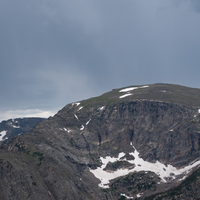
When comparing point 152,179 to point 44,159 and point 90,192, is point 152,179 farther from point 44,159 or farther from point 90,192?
point 44,159

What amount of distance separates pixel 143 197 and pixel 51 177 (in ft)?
207

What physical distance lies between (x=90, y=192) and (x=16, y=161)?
2103 inches

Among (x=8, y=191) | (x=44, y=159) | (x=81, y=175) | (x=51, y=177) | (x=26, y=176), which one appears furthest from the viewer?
(x=81, y=175)

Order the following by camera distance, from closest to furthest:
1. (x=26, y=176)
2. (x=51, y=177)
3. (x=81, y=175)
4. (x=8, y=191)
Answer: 1. (x=8, y=191)
2. (x=26, y=176)
3. (x=51, y=177)
4. (x=81, y=175)

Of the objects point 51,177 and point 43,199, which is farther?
point 51,177

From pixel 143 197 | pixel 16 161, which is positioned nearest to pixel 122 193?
pixel 143 197

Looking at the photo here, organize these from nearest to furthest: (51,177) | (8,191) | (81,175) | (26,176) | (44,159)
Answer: (8,191)
(26,176)
(51,177)
(44,159)
(81,175)

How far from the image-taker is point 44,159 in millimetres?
184625

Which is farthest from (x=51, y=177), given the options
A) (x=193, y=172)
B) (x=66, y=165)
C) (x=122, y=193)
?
(x=193, y=172)

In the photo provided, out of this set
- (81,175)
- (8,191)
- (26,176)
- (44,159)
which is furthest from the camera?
(81,175)

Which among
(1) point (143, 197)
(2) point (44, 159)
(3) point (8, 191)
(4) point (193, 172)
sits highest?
(2) point (44, 159)

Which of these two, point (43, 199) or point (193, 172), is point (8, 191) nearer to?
point (43, 199)

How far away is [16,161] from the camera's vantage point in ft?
554

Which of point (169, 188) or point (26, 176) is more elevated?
point (26, 176)
